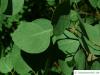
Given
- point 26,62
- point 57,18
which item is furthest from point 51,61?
point 57,18

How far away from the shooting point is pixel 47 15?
1330 mm

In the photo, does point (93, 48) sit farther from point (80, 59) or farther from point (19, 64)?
point (19, 64)

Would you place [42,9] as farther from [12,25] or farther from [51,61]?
[51,61]

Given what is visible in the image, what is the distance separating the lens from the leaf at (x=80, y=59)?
0.98 metres

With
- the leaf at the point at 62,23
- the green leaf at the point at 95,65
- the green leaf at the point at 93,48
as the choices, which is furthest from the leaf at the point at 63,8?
the green leaf at the point at 95,65

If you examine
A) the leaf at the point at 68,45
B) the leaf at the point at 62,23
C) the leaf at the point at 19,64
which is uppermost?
the leaf at the point at 62,23

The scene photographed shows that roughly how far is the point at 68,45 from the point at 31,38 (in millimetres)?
127

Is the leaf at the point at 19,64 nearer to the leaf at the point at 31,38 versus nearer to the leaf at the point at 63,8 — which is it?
the leaf at the point at 31,38

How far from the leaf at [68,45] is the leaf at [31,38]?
0.20ft

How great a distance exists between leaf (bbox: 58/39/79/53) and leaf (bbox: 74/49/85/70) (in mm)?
18

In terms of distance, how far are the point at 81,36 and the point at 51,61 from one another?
0.62ft

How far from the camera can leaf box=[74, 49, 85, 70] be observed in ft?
3.21

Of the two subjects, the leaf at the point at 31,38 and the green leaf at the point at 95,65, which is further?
the green leaf at the point at 95,65

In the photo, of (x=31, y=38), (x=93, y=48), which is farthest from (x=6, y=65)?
(x=93, y=48)
